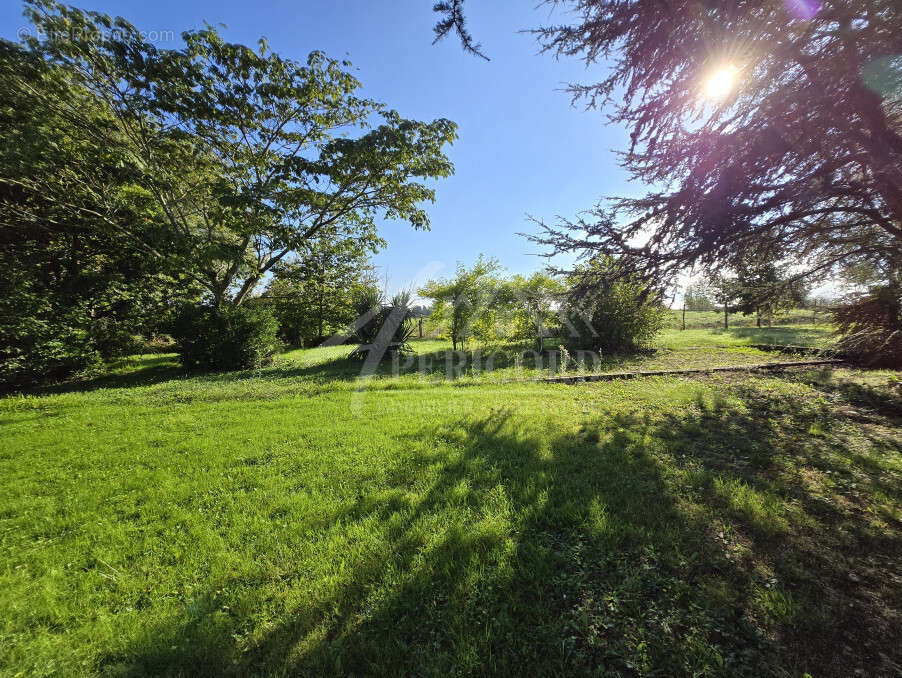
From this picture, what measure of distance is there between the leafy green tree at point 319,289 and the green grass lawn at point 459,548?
370 inches

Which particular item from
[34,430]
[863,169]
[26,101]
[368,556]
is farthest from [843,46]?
[26,101]

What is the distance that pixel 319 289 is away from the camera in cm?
1563

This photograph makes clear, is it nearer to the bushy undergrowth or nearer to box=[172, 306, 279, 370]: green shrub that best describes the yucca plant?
box=[172, 306, 279, 370]: green shrub

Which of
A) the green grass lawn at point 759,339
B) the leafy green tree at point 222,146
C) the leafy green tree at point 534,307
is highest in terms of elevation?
the leafy green tree at point 222,146

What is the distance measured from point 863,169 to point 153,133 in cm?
1849

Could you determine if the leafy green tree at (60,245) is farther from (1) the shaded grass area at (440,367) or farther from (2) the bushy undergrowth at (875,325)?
(2) the bushy undergrowth at (875,325)

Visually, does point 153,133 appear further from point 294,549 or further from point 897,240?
point 897,240

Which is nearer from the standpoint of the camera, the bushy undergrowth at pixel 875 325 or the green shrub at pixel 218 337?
the bushy undergrowth at pixel 875 325

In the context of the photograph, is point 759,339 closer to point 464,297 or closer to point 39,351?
point 464,297

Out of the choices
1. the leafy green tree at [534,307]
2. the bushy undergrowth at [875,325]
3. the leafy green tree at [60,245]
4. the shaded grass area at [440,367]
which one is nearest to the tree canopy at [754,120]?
the bushy undergrowth at [875,325]

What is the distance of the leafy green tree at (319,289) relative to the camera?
13055mm

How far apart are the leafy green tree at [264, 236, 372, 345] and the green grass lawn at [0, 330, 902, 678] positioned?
9395 millimetres

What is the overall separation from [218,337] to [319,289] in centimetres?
549

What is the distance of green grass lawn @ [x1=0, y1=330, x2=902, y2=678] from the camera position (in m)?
1.65
